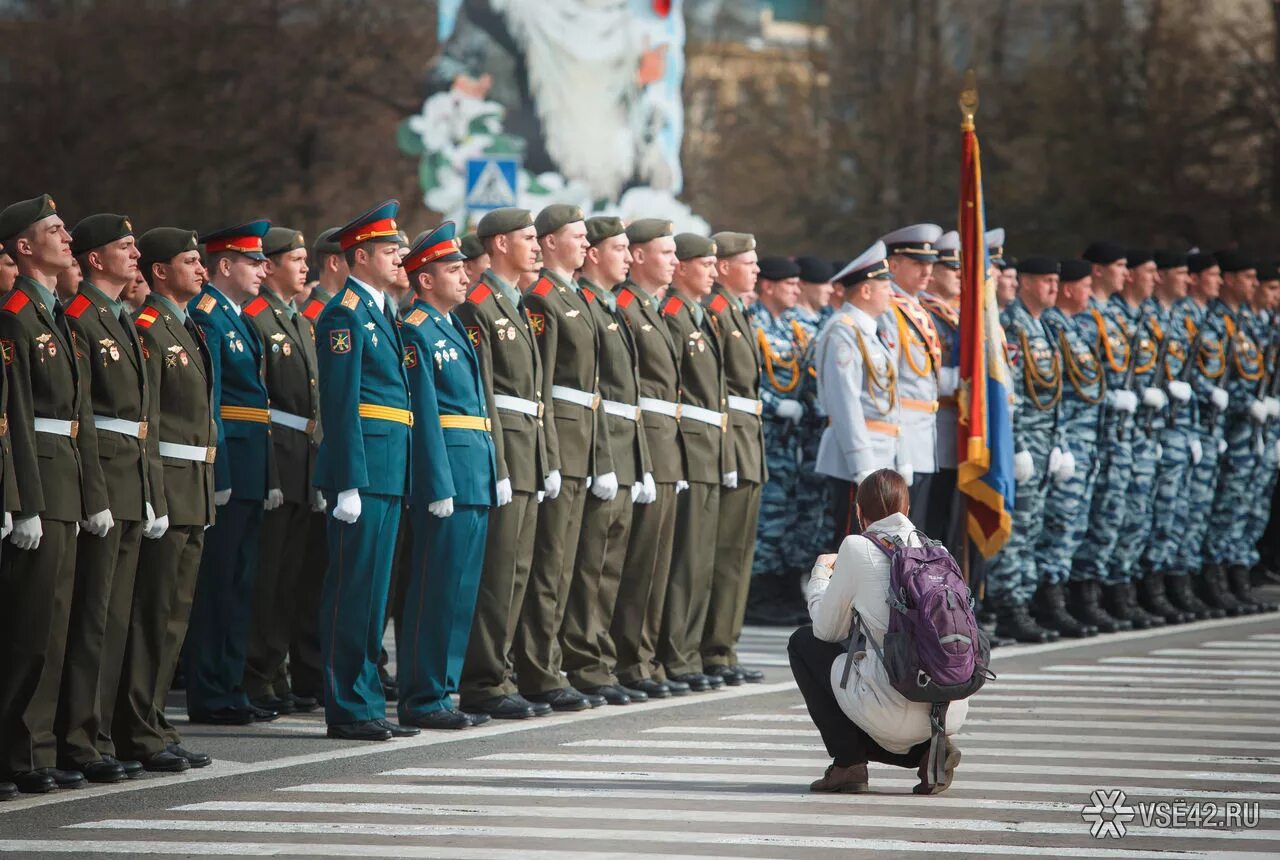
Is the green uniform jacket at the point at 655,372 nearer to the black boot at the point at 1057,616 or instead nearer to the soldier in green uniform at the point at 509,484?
the soldier in green uniform at the point at 509,484

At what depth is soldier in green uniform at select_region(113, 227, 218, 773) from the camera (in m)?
9.38

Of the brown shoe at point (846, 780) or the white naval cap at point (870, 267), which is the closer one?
the brown shoe at point (846, 780)

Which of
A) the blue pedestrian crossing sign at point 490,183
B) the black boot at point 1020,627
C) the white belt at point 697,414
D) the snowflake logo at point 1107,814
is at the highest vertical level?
the blue pedestrian crossing sign at point 490,183

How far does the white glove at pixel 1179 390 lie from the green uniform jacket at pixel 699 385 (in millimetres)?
4642

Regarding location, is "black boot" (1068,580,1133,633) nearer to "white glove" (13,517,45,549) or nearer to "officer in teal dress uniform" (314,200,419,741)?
"officer in teal dress uniform" (314,200,419,741)

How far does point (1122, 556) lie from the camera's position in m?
15.3

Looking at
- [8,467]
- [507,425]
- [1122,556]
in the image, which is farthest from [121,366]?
[1122,556]

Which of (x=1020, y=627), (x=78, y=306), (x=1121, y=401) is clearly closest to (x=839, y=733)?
(x=78, y=306)

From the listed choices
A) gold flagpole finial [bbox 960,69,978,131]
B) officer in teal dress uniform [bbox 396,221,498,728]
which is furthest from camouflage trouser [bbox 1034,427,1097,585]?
officer in teal dress uniform [bbox 396,221,498,728]

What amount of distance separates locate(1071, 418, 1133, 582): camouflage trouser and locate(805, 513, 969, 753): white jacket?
654 cm

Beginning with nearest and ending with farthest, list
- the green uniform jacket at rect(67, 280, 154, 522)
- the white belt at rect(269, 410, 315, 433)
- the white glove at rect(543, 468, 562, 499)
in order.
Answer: the green uniform jacket at rect(67, 280, 154, 522), the white glove at rect(543, 468, 562, 499), the white belt at rect(269, 410, 315, 433)

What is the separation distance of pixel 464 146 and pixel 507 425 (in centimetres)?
2029

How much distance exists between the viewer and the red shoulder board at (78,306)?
30.0 feet

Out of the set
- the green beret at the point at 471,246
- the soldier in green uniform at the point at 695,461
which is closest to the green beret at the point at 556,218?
the green beret at the point at 471,246
